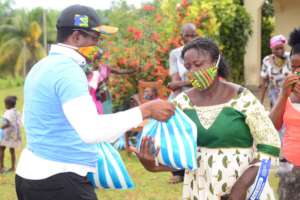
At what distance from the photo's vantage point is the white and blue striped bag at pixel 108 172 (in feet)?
10.9

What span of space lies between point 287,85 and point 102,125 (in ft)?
5.07

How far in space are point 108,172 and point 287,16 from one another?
14.7 meters

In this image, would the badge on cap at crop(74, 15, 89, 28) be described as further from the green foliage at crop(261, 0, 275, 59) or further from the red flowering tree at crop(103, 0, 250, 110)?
the green foliage at crop(261, 0, 275, 59)

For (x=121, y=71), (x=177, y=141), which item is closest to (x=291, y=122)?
(x=177, y=141)

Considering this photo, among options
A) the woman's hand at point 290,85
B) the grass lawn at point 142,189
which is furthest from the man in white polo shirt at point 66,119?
the grass lawn at point 142,189

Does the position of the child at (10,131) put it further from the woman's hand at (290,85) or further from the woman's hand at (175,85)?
the woman's hand at (290,85)

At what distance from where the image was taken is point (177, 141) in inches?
131

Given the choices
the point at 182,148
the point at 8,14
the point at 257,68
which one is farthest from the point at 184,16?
the point at 8,14

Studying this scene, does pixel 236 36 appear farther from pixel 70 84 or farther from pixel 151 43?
pixel 70 84

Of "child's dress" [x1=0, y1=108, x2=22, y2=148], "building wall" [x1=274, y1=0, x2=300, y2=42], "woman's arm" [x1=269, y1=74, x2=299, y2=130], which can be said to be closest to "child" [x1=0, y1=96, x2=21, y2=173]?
"child's dress" [x1=0, y1=108, x2=22, y2=148]

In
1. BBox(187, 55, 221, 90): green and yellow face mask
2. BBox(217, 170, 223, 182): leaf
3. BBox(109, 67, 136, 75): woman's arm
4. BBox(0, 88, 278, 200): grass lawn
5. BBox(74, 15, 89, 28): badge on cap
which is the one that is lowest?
BBox(0, 88, 278, 200): grass lawn

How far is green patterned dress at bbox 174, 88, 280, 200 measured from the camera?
3.47m

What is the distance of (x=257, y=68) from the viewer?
1648 centimetres

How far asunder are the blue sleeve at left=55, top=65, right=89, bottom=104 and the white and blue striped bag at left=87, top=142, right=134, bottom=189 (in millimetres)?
545
